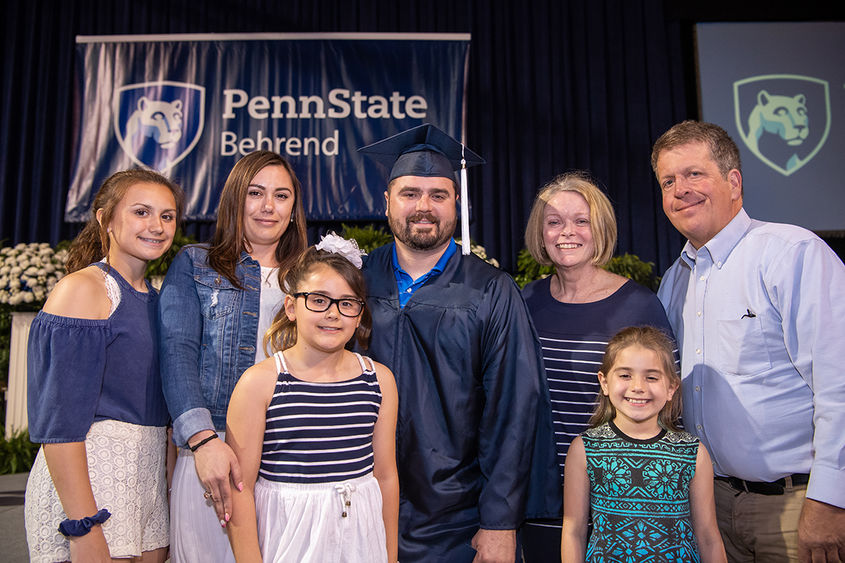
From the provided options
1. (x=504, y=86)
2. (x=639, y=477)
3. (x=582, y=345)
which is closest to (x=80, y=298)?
(x=582, y=345)

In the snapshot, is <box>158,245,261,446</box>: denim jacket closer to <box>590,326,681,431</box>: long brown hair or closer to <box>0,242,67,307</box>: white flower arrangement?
<box>590,326,681,431</box>: long brown hair

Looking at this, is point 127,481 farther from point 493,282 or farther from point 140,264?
point 493,282

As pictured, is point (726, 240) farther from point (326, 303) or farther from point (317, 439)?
point (317, 439)

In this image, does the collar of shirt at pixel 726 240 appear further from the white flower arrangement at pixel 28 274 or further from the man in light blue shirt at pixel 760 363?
the white flower arrangement at pixel 28 274

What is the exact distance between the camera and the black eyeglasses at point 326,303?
5.29 ft

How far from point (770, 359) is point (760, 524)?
0.49 metres

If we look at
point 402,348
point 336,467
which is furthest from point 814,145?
point 336,467

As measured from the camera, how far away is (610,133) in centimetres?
670

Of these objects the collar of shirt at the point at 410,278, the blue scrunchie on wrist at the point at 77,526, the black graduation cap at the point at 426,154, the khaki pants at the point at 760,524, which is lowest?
the khaki pants at the point at 760,524

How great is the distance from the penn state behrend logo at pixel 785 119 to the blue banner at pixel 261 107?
119 inches

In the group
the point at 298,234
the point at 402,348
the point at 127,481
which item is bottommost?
the point at 127,481

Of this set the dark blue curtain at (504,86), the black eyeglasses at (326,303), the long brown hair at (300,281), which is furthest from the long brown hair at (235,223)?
the dark blue curtain at (504,86)

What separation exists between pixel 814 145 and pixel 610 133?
2.01 meters

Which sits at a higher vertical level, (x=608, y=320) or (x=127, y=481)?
(x=608, y=320)
